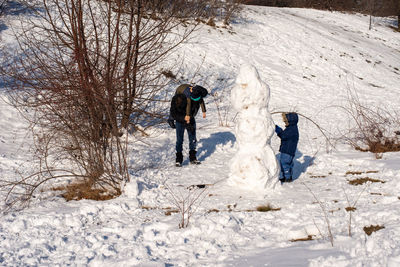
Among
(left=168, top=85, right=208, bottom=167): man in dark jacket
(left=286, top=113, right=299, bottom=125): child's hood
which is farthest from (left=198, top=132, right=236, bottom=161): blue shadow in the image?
(left=286, top=113, right=299, bottom=125): child's hood

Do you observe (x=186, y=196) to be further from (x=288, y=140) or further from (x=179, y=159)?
(x=288, y=140)

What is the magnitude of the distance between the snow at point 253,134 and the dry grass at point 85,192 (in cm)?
192

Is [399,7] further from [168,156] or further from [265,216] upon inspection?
[265,216]

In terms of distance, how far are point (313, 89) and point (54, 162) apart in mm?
10792

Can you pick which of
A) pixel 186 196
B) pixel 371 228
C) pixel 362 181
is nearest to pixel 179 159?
pixel 186 196

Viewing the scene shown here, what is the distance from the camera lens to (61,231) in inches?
151

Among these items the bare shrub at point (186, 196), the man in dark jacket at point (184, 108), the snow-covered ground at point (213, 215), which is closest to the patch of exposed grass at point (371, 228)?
the snow-covered ground at point (213, 215)

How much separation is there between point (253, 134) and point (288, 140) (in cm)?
89

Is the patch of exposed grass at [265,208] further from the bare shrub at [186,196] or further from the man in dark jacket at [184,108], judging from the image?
the man in dark jacket at [184,108]

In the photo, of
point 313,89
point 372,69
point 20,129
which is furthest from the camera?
point 372,69

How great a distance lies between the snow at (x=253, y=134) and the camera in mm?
4945

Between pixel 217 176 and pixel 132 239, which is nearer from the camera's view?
pixel 132 239

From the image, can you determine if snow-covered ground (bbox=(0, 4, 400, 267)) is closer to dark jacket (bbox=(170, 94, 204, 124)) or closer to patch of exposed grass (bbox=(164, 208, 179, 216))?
patch of exposed grass (bbox=(164, 208, 179, 216))

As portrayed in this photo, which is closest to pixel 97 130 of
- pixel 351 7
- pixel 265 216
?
pixel 265 216
